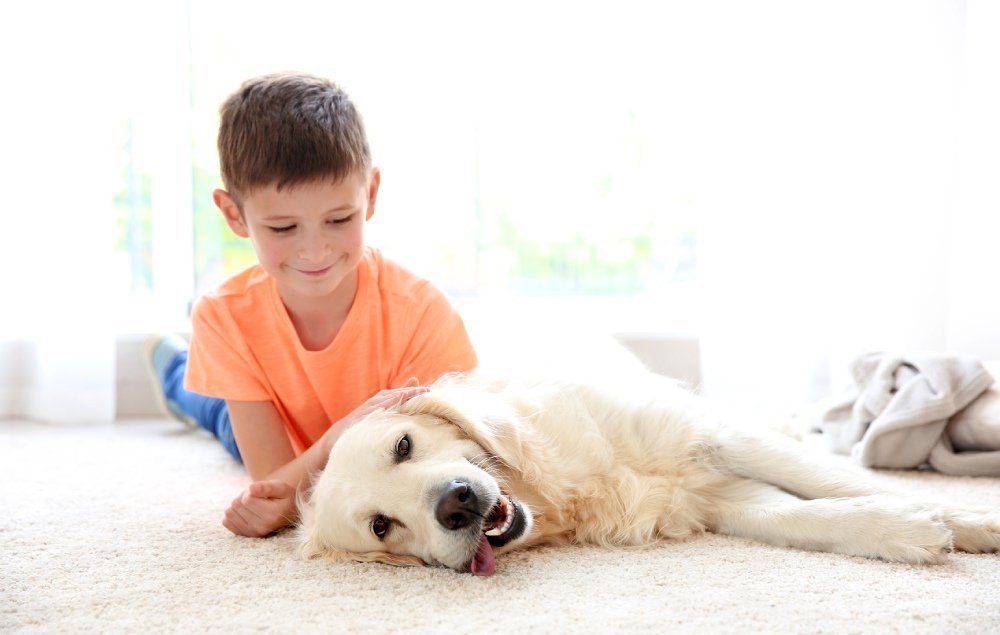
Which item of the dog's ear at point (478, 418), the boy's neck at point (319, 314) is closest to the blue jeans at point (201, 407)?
the boy's neck at point (319, 314)

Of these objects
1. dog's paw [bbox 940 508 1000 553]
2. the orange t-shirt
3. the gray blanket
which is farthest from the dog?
the gray blanket

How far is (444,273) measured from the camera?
12.5 ft

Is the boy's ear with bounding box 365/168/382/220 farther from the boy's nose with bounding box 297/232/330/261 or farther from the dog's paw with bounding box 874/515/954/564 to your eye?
the dog's paw with bounding box 874/515/954/564

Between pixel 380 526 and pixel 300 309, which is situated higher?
pixel 300 309

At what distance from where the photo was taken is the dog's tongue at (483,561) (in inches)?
58.7

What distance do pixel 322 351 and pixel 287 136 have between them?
492mm

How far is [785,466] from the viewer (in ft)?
5.61

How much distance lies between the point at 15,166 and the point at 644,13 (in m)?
2.32

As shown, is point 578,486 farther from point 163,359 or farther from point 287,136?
point 163,359

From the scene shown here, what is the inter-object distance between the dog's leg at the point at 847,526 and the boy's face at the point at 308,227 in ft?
2.99

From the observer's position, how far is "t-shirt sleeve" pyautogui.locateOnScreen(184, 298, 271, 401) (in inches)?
81.9

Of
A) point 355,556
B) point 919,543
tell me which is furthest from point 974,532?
point 355,556

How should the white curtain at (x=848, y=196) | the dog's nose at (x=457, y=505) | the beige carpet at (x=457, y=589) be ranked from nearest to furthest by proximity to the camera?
1. the beige carpet at (x=457, y=589)
2. the dog's nose at (x=457, y=505)
3. the white curtain at (x=848, y=196)

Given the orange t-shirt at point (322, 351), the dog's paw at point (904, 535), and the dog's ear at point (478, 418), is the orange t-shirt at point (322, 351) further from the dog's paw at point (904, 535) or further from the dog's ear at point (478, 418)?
the dog's paw at point (904, 535)
